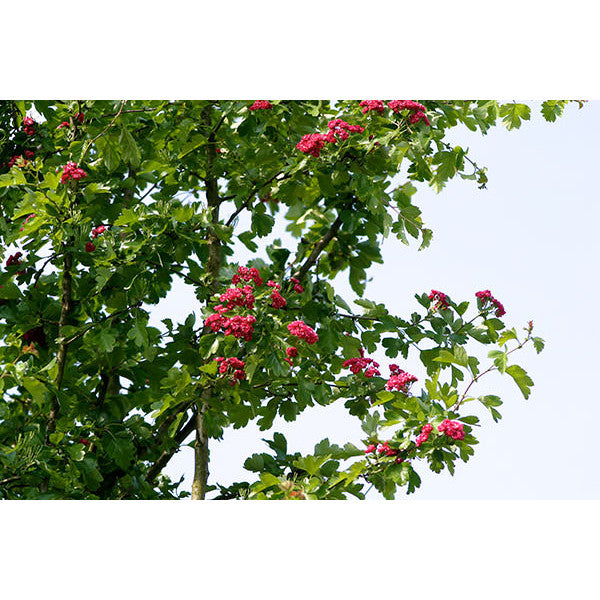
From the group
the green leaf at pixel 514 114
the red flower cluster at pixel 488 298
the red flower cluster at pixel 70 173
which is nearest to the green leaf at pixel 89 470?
the red flower cluster at pixel 70 173

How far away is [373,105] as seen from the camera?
3807 millimetres

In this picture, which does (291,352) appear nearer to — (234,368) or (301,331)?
(301,331)

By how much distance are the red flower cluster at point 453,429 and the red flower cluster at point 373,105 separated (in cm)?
168

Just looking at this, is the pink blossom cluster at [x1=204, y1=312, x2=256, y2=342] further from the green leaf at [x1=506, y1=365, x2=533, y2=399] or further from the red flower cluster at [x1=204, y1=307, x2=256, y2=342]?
the green leaf at [x1=506, y1=365, x2=533, y2=399]

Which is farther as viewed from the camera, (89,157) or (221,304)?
(89,157)

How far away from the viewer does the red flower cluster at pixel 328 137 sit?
377 cm

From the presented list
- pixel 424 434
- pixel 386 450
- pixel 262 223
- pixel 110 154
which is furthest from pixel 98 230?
pixel 424 434

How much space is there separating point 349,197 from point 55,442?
6.43 feet

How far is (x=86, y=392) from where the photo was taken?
4137 mm

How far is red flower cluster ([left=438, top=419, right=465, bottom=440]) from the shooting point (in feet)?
9.75

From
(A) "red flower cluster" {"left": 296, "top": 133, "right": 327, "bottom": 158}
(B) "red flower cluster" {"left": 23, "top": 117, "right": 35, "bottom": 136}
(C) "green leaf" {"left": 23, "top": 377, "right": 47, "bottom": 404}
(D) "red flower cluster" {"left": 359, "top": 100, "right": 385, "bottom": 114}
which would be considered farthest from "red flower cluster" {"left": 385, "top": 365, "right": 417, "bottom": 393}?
(B) "red flower cluster" {"left": 23, "top": 117, "right": 35, "bottom": 136}

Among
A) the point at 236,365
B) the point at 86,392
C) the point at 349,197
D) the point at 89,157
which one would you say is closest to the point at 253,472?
the point at 236,365
